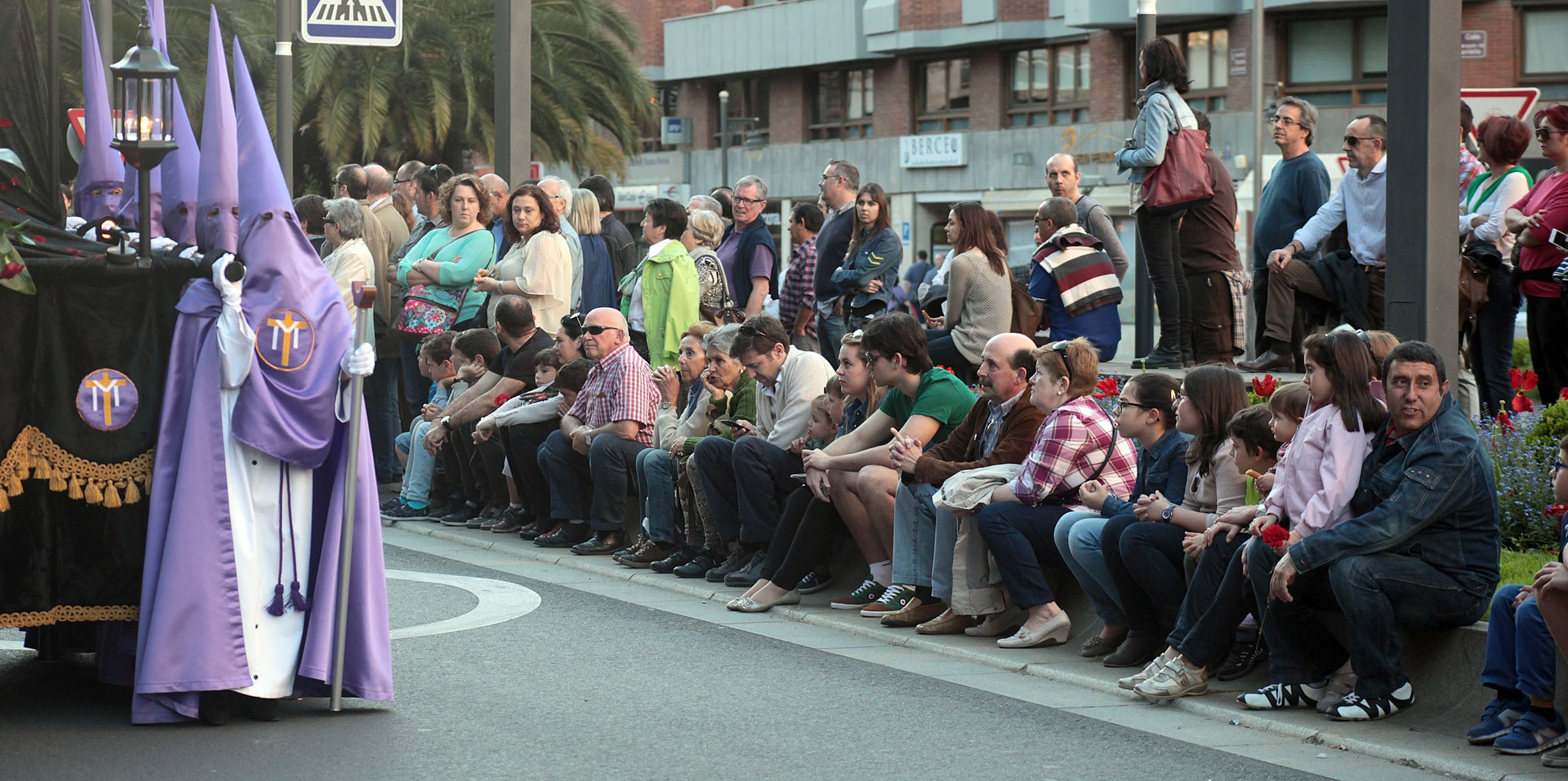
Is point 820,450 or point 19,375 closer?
point 19,375

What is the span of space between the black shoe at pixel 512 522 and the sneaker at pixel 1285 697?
676cm

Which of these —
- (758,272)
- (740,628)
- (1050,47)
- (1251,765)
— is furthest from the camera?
(1050,47)

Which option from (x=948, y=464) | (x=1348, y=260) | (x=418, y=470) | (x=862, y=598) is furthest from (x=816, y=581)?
(x=418, y=470)

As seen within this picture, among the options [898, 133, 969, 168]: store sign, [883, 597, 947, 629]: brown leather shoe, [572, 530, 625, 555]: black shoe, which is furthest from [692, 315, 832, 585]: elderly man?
[898, 133, 969, 168]: store sign

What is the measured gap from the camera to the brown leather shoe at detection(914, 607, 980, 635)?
9.24 metres

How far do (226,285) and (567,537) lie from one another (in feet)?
19.1

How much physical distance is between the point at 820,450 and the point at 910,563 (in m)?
0.78

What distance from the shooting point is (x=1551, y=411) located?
385 inches

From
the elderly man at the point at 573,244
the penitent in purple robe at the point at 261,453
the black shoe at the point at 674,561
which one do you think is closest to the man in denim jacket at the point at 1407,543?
the penitent in purple robe at the point at 261,453

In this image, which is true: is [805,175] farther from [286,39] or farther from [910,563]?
[910,563]

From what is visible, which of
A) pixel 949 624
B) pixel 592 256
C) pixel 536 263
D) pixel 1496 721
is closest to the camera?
pixel 1496 721

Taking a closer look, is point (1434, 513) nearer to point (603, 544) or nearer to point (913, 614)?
point (913, 614)

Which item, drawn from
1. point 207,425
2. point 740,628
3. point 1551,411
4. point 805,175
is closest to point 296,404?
point 207,425

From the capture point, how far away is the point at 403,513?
14.2 m
